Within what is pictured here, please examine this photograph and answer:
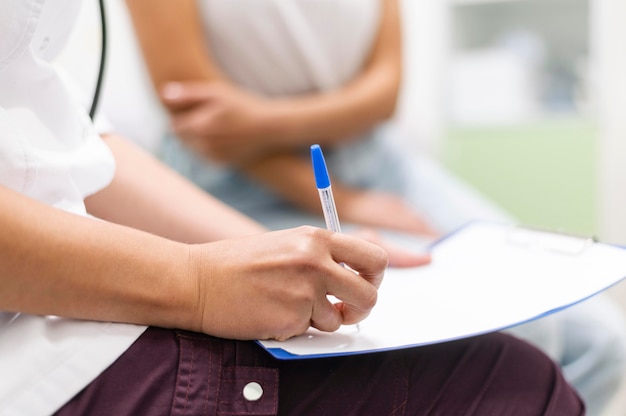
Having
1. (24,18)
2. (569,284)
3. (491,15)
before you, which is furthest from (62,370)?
(491,15)

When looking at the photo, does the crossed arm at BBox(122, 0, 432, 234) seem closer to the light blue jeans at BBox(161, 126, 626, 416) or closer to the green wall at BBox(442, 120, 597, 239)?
the light blue jeans at BBox(161, 126, 626, 416)

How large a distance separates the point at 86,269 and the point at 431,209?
2.71 feet

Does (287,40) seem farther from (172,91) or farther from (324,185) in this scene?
(324,185)

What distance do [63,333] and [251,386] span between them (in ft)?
0.41

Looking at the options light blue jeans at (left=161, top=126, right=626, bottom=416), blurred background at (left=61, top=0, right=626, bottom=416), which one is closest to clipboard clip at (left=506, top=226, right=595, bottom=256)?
light blue jeans at (left=161, top=126, right=626, bottom=416)

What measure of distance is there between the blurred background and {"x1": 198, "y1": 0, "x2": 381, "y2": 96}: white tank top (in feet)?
1.89

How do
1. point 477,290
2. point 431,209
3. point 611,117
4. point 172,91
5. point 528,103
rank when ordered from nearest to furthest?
point 477,290, point 172,91, point 431,209, point 611,117, point 528,103

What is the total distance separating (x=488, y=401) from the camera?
0.50m

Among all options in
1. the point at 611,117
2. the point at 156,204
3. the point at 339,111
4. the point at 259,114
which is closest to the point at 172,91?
the point at 259,114

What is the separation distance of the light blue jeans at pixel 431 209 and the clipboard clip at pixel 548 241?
0.81 feet

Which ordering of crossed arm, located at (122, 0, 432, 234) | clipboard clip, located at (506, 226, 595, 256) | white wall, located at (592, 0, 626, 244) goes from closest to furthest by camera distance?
clipboard clip, located at (506, 226, 595, 256) < crossed arm, located at (122, 0, 432, 234) < white wall, located at (592, 0, 626, 244)

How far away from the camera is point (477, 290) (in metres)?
0.55

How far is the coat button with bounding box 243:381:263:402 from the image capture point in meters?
0.43

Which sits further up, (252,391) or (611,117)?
(252,391)
